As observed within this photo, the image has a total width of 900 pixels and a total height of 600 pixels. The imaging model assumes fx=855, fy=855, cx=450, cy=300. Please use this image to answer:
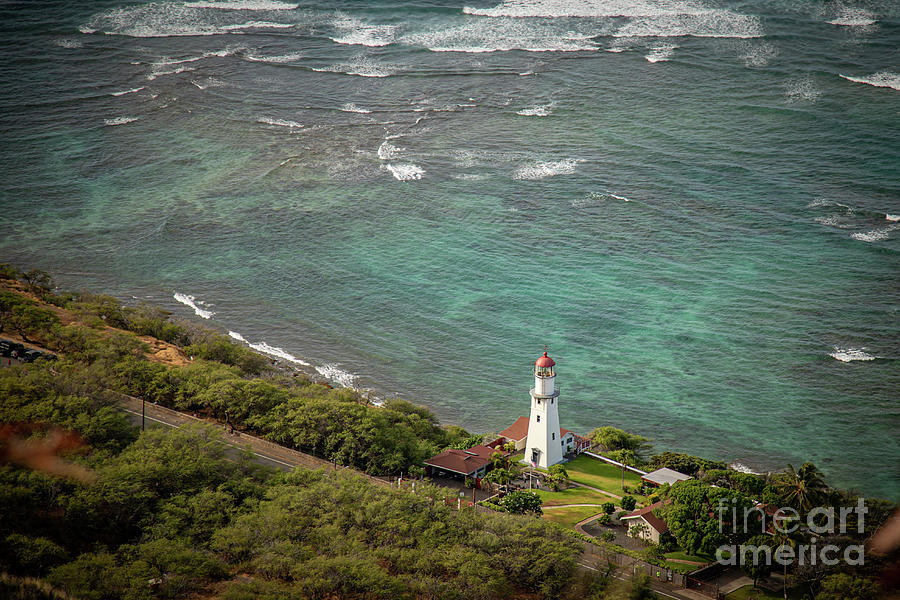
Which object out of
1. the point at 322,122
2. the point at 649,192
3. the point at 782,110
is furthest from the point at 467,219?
the point at 782,110

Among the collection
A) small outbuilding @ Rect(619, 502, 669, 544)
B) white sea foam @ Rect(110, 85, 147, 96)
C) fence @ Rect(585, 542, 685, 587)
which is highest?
white sea foam @ Rect(110, 85, 147, 96)

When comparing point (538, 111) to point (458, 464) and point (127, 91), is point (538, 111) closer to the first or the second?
point (127, 91)

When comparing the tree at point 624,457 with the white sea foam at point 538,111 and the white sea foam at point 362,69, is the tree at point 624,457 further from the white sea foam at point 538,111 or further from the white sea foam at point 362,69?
the white sea foam at point 362,69

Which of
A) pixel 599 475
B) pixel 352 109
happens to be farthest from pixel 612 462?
pixel 352 109

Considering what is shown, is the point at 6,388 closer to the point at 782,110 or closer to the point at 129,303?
the point at 129,303

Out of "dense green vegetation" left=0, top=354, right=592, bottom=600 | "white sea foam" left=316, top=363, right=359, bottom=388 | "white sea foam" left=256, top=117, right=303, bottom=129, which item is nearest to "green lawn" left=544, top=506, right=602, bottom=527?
"dense green vegetation" left=0, top=354, right=592, bottom=600

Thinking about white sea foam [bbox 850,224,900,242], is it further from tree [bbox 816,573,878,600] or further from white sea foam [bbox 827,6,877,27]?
tree [bbox 816,573,878,600]
